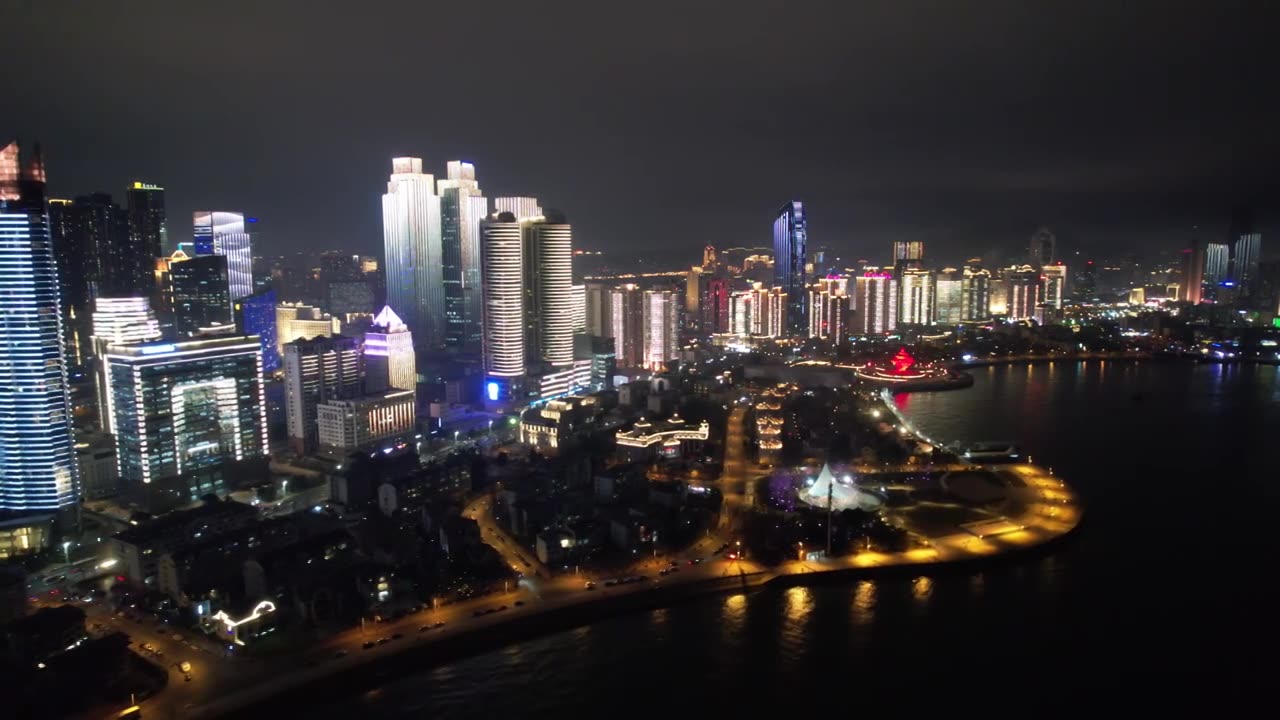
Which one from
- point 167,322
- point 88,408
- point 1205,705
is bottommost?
point 1205,705

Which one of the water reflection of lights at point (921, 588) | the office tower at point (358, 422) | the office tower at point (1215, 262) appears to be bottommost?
the water reflection of lights at point (921, 588)

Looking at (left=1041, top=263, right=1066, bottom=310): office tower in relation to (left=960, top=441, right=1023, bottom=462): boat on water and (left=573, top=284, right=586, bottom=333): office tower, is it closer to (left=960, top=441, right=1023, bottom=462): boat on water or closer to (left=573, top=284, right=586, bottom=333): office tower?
(left=573, top=284, right=586, bottom=333): office tower

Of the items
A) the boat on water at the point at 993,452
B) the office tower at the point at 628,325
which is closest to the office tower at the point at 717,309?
the office tower at the point at 628,325

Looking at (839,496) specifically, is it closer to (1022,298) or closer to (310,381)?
(310,381)

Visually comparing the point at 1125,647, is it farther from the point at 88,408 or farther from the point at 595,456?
the point at 88,408

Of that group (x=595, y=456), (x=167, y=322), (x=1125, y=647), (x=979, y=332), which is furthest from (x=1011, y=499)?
(x=979, y=332)

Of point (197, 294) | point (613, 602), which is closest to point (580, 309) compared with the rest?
point (197, 294)

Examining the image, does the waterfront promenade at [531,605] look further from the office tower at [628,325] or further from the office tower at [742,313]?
the office tower at [742,313]
